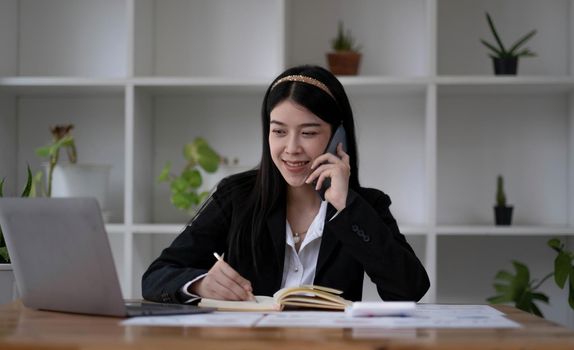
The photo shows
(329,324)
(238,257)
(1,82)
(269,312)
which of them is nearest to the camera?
(329,324)

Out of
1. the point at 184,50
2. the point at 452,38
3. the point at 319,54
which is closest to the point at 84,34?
the point at 184,50

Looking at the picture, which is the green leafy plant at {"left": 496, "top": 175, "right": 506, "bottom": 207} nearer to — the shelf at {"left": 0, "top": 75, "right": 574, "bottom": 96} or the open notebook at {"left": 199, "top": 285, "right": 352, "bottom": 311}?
the shelf at {"left": 0, "top": 75, "right": 574, "bottom": 96}

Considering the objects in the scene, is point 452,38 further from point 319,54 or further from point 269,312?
point 269,312

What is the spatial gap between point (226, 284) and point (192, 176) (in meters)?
1.49

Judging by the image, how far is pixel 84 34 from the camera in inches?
145

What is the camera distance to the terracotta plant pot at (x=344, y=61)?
3346 mm

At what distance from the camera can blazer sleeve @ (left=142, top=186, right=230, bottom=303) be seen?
6.79 feet

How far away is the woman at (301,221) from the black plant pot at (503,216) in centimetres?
112

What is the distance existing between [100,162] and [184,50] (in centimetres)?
61

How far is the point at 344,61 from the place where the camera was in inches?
132

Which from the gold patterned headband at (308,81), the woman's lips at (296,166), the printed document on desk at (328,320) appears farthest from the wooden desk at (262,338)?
the gold patterned headband at (308,81)

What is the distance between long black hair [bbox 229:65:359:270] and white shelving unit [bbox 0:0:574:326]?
1.11 m

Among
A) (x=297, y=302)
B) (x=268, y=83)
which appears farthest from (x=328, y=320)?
(x=268, y=83)

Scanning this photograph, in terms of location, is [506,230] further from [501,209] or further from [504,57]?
[504,57]
